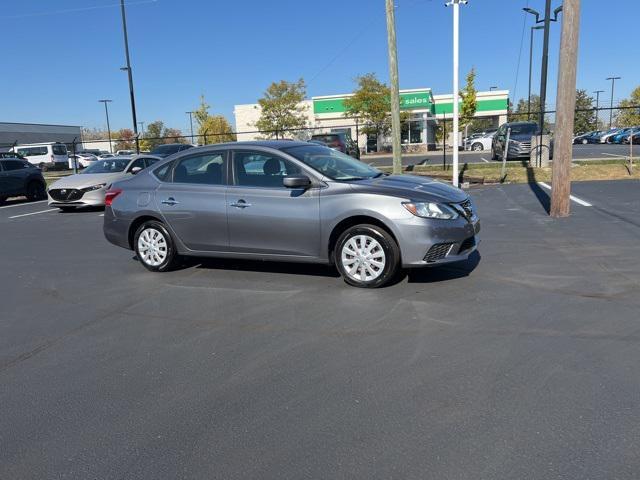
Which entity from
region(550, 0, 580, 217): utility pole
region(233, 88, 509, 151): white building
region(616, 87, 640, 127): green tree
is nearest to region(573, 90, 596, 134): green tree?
region(616, 87, 640, 127): green tree

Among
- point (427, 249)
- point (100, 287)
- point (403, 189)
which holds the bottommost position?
point (100, 287)

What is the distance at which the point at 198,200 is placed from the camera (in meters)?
6.97

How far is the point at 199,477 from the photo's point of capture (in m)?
2.92

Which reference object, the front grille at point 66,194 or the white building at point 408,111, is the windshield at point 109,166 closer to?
the front grille at point 66,194

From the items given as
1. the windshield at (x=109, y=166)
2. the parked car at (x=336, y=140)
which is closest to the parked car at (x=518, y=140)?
the parked car at (x=336, y=140)

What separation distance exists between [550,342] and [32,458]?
378 cm

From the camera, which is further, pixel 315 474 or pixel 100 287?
pixel 100 287

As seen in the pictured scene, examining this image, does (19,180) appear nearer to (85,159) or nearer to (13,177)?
(13,177)

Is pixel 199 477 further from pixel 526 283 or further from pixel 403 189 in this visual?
pixel 526 283

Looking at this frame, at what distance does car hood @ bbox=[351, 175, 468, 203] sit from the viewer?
6.02 metres

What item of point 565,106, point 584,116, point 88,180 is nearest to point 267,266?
point 565,106

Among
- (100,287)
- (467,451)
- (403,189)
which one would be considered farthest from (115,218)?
(467,451)

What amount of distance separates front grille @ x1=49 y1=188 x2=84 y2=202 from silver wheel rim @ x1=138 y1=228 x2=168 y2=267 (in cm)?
819

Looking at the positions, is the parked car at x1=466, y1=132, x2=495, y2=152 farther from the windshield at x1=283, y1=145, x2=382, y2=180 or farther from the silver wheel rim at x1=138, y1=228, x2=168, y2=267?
the silver wheel rim at x1=138, y1=228, x2=168, y2=267
